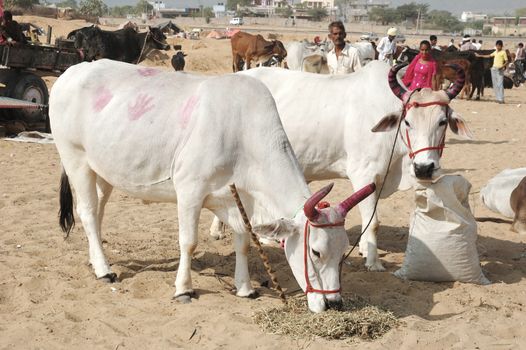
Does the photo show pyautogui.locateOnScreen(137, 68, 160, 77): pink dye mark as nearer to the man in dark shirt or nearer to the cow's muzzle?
the cow's muzzle

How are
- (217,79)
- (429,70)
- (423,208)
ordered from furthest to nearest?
(429,70) → (423,208) → (217,79)

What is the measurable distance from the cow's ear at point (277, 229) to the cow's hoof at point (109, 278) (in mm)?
1832

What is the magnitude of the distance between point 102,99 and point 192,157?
112 centimetres

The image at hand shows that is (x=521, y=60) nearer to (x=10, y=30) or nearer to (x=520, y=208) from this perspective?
(x=10, y=30)

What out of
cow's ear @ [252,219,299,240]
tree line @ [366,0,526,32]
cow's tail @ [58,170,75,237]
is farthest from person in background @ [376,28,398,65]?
tree line @ [366,0,526,32]

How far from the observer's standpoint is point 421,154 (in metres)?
5.88

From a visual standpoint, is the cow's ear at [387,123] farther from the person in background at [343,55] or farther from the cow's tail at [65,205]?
the person in background at [343,55]

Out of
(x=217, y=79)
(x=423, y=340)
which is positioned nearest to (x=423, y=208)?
(x=423, y=340)

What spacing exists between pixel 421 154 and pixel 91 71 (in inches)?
112

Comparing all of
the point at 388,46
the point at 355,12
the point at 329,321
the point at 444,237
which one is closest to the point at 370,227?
the point at 444,237

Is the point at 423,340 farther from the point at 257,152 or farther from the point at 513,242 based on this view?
the point at 513,242

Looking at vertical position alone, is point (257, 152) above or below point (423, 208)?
above

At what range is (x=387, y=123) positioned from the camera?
6250 millimetres

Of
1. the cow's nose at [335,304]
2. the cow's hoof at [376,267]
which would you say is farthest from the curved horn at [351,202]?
the cow's hoof at [376,267]
